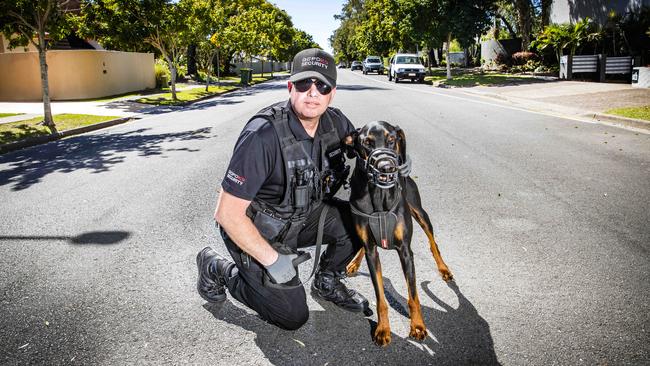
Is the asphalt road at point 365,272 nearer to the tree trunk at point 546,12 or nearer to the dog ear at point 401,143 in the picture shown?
the dog ear at point 401,143

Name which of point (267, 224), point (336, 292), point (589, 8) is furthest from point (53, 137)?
point (589, 8)

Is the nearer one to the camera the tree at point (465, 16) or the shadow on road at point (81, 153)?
the shadow on road at point (81, 153)

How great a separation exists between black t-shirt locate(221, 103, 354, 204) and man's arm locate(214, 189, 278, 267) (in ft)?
0.17

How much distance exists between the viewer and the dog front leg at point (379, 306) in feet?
8.73

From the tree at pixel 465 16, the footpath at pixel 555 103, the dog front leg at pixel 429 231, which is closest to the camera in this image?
the dog front leg at pixel 429 231

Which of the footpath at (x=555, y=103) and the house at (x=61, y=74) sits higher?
the house at (x=61, y=74)

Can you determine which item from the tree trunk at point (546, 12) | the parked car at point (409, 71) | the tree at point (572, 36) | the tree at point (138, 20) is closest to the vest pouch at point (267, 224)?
the tree at point (138, 20)

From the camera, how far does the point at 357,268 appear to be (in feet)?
11.8

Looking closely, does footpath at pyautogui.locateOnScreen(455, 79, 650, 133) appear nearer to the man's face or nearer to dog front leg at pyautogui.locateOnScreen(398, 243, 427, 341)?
dog front leg at pyautogui.locateOnScreen(398, 243, 427, 341)

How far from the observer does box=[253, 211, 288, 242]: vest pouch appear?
111 inches

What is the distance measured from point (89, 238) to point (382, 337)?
3.26m

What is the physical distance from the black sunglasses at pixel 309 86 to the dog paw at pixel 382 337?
1513 millimetres

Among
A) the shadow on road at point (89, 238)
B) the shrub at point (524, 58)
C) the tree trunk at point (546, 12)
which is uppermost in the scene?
the tree trunk at point (546, 12)

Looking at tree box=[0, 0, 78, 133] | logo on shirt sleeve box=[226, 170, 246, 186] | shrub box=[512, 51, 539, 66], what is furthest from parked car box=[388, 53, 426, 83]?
logo on shirt sleeve box=[226, 170, 246, 186]
